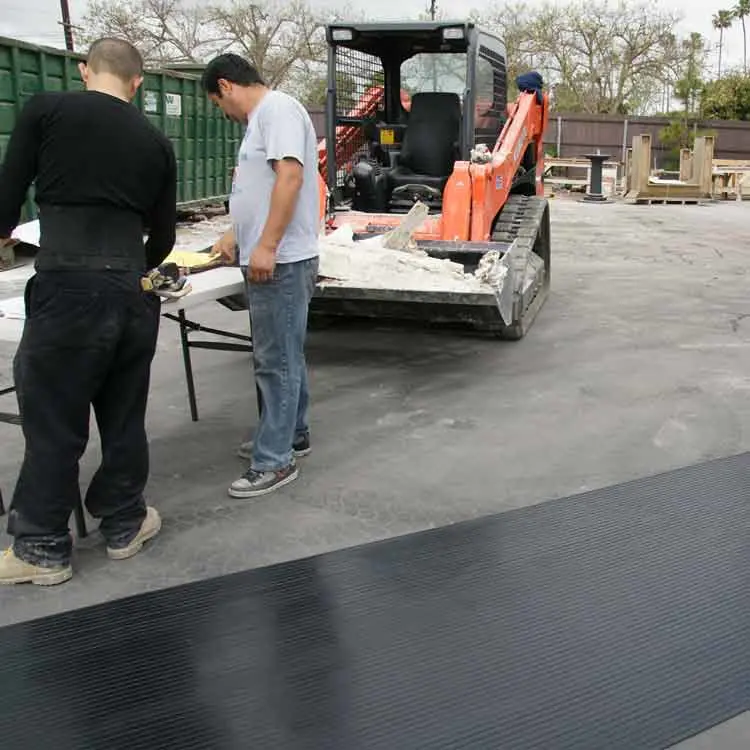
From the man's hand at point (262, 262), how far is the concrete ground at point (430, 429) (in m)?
1.05

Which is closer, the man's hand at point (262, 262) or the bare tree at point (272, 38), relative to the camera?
the man's hand at point (262, 262)

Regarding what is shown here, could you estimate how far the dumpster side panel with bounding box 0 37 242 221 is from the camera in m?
9.58

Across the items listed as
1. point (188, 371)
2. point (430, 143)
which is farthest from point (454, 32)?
point (188, 371)

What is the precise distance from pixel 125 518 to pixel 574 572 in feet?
5.92

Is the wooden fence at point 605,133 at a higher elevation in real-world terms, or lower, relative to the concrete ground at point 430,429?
higher

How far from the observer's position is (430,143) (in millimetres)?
7484

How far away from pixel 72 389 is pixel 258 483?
3.75 feet

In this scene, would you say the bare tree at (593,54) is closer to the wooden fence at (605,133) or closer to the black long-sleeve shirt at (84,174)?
the wooden fence at (605,133)

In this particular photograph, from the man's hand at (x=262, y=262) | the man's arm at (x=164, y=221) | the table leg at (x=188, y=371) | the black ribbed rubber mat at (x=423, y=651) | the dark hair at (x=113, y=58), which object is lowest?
the black ribbed rubber mat at (x=423, y=651)

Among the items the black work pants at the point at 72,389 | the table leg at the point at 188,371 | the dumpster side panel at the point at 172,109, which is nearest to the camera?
the black work pants at the point at 72,389

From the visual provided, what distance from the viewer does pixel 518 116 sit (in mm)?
7805

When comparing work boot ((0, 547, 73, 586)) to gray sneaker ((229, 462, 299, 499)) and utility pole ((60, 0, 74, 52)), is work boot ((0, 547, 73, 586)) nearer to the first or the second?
gray sneaker ((229, 462, 299, 499))

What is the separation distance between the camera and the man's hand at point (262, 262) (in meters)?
3.60

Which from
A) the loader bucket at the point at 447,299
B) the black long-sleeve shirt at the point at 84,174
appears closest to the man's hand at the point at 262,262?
the black long-sleeve shirt at the point at 84,174
